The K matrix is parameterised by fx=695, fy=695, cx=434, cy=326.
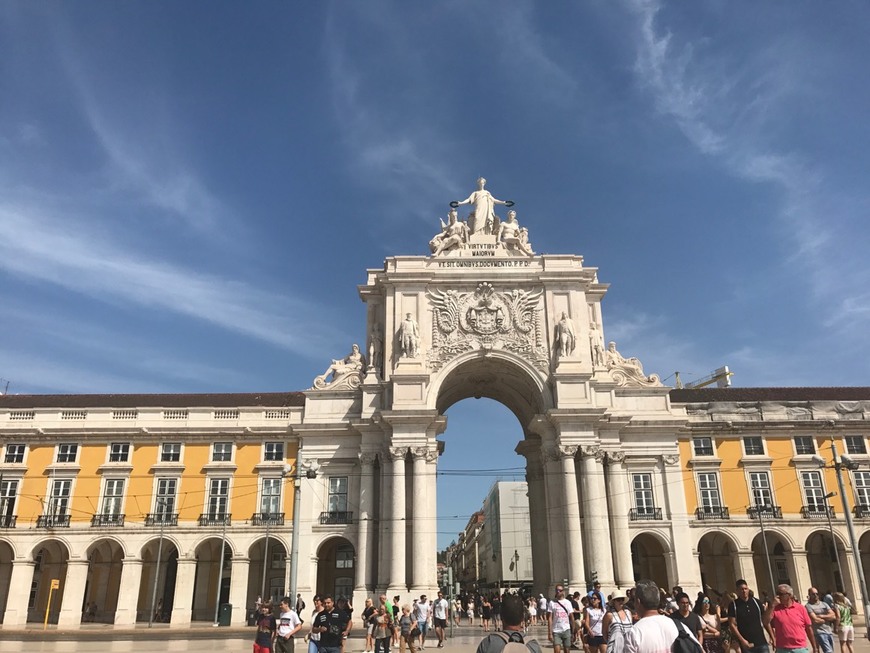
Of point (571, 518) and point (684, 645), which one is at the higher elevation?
point (571, 518)

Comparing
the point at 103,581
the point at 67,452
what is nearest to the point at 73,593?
the point at 103,581

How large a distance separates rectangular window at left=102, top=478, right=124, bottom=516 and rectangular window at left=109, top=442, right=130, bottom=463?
49.9 inches

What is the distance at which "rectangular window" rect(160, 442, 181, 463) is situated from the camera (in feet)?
147

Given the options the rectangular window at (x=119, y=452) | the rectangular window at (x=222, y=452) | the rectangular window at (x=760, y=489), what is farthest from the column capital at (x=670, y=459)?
the rectangular window at (x=119, y=452)

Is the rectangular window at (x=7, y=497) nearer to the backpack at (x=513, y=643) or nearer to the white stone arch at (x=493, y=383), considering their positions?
the white stone arch at (x=493, y=383)

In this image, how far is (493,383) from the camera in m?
49.8

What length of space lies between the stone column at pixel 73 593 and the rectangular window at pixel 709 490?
127 feet

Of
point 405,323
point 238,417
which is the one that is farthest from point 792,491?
point 238,417

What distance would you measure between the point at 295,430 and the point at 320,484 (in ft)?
12.5

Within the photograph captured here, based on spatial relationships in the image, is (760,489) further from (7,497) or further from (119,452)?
(7,497)

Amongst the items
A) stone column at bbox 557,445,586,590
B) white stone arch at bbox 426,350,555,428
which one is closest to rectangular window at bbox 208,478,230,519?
white stone arch at bbox 426,350,555,428

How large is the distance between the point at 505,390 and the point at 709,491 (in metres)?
15.0

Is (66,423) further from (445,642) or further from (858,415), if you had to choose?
(858,415)

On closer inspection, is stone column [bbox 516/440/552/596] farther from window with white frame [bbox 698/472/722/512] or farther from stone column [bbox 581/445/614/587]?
window with white frame [bbox 698/472/722/512]
